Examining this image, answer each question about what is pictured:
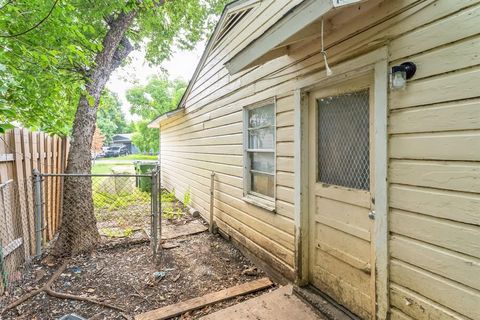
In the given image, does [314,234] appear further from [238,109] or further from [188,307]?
[238,109]

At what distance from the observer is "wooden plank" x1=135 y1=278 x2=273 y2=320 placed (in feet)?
9.09

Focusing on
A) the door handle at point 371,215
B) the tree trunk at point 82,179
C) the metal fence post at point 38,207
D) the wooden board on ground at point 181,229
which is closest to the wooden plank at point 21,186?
the metal fence post at point 38,207

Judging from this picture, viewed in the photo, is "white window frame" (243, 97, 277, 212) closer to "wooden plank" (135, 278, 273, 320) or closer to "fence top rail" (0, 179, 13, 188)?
"wooden plank" (135, 278, 273, 320)

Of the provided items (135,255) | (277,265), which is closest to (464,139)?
(277,265)

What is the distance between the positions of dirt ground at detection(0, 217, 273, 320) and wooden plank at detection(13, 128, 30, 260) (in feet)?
1.30

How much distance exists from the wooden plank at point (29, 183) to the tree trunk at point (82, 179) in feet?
1.43

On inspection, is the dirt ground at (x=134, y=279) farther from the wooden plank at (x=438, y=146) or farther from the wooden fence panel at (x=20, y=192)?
the wooden plank at (x=438, y=146)

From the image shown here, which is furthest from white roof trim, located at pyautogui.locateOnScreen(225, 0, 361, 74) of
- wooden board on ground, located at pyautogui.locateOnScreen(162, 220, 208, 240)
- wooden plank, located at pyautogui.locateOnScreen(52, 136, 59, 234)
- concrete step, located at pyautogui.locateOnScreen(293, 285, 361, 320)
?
wooden plank, located at pyautogui.locateOnScreen(52, 136, 59, 234)

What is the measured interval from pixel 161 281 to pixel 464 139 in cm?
353

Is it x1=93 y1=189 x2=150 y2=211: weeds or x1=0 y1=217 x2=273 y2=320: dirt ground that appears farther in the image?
x1=93 y1=189 x2=150 y2=211: weeds

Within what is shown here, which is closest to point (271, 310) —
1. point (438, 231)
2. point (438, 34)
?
point (438, 231)

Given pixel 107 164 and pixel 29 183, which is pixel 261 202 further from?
pixel 107 164

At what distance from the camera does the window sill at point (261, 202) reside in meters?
3.46

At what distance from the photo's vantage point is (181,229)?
5.57m
